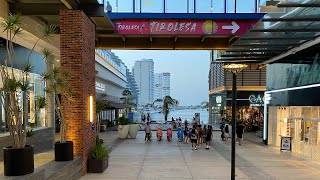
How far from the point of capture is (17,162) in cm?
632

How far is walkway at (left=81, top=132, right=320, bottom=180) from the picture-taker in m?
10.8

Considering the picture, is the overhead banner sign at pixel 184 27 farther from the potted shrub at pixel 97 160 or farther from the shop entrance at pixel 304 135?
the shop entrance at pixel 304 135

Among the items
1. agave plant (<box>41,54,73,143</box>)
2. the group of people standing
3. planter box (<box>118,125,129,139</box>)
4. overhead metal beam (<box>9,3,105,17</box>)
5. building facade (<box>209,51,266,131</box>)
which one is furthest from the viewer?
building facade (<box>209,51,266,131</box>)

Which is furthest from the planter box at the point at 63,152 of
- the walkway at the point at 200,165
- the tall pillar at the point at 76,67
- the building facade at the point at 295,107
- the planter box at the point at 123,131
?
the planter box at the point at 123,131

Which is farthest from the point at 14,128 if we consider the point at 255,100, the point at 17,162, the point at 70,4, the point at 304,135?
the point at 255,100

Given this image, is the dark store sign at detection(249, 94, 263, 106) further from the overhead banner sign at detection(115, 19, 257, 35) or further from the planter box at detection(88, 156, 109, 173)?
the planter box at detection(88, 156, 109, 173)

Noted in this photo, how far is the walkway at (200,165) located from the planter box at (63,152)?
3.85 ft

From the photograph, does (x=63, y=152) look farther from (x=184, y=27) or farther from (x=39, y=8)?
(x=184, y=27)

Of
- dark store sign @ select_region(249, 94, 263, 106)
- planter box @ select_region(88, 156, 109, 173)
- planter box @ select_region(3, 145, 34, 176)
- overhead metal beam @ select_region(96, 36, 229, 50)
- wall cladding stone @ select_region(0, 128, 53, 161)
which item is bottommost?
planter box @ select_region(88, 156, 109, 173)

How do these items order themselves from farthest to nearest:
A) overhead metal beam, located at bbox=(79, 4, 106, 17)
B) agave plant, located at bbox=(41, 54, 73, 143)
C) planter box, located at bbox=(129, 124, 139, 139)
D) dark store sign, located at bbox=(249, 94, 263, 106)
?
dark store sign, located at bbox=(249, 94, 263, 106) → planter box, located at bbox=(129, 124, 139, 139) → overhead metal beam, located at bbox=(79, 4, 106, 17) → agave plant, located at bbox=(41, 54, 73, 143)

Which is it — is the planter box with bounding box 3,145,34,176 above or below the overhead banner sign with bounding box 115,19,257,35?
below

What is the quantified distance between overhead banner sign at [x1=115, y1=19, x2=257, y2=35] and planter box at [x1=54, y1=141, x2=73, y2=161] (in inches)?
244

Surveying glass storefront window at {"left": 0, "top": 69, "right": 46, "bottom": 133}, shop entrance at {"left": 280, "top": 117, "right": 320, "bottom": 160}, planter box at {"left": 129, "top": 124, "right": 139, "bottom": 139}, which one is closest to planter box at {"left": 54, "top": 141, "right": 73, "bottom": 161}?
glass storefront window at {"left": 0, "top": 69, "right": 46, "bottom": 133}

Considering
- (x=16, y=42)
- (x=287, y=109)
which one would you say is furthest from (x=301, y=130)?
(x=16, y=42)
